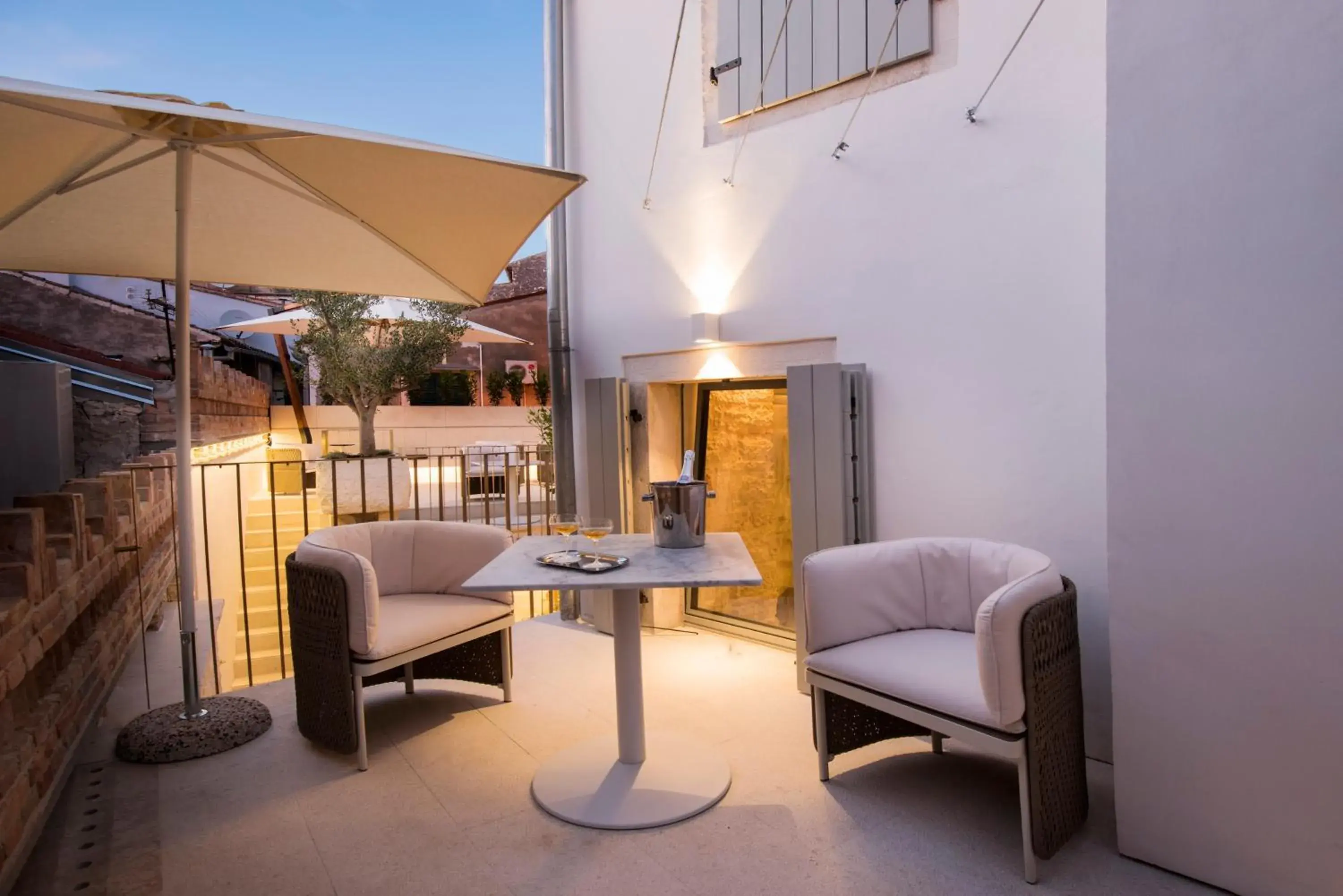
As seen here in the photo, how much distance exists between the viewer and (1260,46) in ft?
5.97

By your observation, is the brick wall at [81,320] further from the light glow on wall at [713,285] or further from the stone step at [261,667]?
the light glow on wall at [713,285]

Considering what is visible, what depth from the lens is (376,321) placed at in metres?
8.27

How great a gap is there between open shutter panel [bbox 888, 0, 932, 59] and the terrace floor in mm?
2752

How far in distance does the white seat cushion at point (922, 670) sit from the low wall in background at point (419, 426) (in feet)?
34.5

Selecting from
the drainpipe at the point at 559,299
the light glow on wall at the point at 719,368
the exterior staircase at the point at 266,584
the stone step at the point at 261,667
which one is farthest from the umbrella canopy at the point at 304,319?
the light glow on wall at the point at 719,368

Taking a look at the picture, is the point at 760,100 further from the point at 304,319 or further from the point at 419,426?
the point at 419,426

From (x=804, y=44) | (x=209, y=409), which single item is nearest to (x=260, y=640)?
(x=209, y=409)

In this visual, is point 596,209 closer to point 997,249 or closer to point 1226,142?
point 997,249

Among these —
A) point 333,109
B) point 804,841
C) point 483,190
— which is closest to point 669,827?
point 804,841

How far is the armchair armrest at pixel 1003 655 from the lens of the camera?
2.07m

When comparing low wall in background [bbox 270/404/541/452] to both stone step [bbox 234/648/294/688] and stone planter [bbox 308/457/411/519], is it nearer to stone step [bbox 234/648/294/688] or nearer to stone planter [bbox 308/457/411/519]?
stone planter [bbox 308/457/411/519]

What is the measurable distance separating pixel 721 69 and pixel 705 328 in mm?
1327

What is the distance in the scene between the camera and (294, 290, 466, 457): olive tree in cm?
844

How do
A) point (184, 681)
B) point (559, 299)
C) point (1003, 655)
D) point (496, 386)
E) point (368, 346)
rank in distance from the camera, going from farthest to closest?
1. point (496, 386)
2. point (368, 346)
3. point (559, 299)
4. point (184, 681)
5. point (1003, 655)
